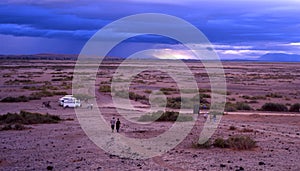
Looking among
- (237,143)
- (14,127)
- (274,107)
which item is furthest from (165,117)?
(274,107)

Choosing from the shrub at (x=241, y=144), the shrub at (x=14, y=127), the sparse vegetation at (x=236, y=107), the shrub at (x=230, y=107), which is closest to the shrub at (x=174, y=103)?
the shrub at (x=230, y=107)

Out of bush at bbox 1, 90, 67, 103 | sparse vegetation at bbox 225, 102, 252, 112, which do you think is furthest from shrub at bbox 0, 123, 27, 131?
sparse vegetation at bbox 225, 102, 252, 112

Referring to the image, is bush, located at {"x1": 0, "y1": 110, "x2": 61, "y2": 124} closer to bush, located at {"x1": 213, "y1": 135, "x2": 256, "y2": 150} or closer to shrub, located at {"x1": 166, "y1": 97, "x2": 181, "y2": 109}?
bush, located at {"x1": 213, "y1": 135, "x2": 256, "y2": 150}

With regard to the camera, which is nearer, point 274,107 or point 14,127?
point 14,127

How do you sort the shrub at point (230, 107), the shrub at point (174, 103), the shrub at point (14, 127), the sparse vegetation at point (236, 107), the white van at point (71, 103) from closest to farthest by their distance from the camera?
the shrub at point (14, 127), the white van at point (71, 103), the shrub at point (230, 107), the sparse vegetation at point (236, 107), the shrub at point (174, 103)

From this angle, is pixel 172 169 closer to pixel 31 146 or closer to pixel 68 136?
pixel 31 146

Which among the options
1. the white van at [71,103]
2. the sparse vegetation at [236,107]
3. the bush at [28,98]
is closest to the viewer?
the white van at [71,103]

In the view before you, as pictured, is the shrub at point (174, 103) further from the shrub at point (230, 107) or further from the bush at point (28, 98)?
the bush at point (28, 98)

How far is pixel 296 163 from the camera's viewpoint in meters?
20.3

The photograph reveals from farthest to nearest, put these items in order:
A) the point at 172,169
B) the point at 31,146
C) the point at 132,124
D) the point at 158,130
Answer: the point at 132,124
the point at 158,130
the point at 31,146
the point at 172,169

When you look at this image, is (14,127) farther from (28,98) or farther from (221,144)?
(28,98)

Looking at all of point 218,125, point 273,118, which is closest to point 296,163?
point 218,125

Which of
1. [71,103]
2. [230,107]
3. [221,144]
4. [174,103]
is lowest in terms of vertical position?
[221,144]

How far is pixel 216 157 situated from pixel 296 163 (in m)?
3.46
